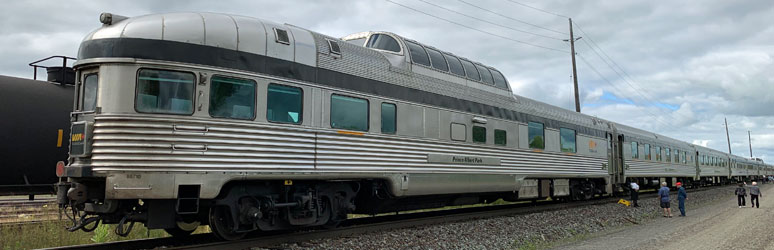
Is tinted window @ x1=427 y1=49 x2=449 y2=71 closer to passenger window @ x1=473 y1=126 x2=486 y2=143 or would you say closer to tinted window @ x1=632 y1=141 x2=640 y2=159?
passenger window @ x1=473 y1=126 x2=486 y2=143

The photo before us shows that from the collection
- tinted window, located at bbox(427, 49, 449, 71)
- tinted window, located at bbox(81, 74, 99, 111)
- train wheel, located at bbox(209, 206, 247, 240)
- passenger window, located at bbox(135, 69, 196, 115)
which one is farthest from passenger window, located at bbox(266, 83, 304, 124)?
tinted window, located at bbox(427, 49, 449, 71)

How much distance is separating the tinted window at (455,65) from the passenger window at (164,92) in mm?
6659

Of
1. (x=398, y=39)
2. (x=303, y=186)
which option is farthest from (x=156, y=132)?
(x=398, y=39)

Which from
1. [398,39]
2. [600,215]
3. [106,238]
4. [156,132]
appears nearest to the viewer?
[156,132]

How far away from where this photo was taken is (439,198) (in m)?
11.9

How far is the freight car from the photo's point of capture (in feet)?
31.6

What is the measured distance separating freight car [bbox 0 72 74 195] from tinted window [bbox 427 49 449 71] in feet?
24.5

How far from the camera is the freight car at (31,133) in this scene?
9.62 metres

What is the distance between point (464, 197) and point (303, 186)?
202 inches

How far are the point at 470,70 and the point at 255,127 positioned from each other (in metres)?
6.96

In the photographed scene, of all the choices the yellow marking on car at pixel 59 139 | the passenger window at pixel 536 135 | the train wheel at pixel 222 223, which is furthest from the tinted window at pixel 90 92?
the passenger window at pixel 536 135

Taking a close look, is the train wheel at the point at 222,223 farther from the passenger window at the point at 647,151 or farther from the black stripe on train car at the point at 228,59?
the passenger window at the point at 647,151

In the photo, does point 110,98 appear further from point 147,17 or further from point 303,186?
point 303,186

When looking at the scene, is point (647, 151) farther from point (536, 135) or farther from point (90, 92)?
point (90, 92)
